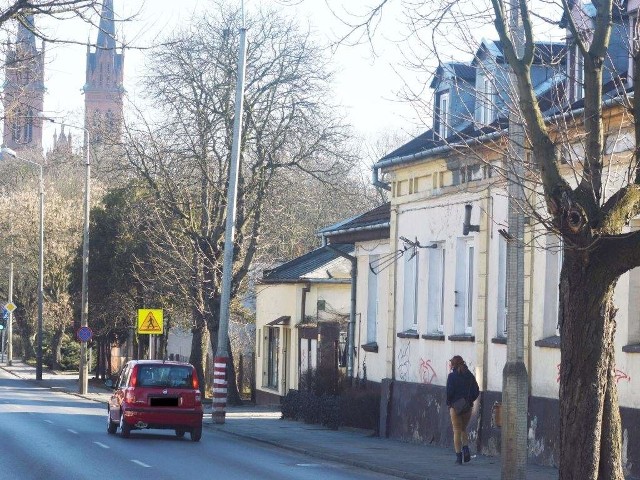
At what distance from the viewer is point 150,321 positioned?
125 ft

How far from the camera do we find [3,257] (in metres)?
66.9

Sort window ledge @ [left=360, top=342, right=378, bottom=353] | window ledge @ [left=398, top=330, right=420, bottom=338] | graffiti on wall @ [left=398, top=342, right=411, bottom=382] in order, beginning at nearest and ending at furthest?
window ledge @ [left=398, top=330, right=420, bottom=338], graffiti on wall @ [left=398, top=342, right=411, bottom=382], window ledge @ [left=360, top=342, right=378, bottom=353]

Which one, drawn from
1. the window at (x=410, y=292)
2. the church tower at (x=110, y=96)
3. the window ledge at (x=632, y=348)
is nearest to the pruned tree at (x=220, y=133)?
the church tower at (x=110, y=96)

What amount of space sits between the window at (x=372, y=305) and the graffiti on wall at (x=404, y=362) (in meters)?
3.19

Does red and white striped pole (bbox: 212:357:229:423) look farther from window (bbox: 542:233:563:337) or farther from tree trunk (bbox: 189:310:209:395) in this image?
window (bbox: 542:233:563:337)

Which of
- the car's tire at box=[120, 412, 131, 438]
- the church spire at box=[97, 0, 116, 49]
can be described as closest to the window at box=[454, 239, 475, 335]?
the car's tire at box=[120, 412, 131, 438]

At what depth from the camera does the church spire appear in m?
11.3

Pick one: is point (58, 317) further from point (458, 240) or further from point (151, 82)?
point (458, 240)

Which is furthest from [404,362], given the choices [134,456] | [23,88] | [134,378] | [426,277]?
[23,88]

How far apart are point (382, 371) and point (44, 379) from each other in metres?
33.9

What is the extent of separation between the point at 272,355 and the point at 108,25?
30.3 metres

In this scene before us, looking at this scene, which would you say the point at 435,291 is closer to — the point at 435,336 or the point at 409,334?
the point at 435,336

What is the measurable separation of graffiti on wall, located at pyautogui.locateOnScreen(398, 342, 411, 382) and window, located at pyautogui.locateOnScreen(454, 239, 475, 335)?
2.48 meters

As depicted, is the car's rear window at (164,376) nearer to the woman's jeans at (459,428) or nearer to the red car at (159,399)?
the red car at (159,399)
